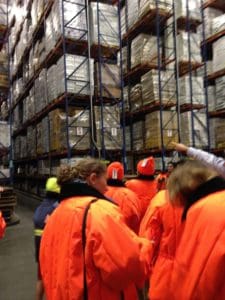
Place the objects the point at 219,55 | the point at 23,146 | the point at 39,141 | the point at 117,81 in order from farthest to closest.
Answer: the point at 23,146, the point at 39,141, the point at 219,55, the point at 117,81

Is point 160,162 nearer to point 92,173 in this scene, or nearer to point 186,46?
point 186,46

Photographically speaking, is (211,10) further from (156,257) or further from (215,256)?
(215,256)

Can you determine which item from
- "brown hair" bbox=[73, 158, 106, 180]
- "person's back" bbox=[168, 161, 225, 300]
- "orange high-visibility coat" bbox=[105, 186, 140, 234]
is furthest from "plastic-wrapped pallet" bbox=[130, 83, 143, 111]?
"person's back" bbox=[168, 161, 225, 300]

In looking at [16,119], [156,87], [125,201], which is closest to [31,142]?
[16,119]

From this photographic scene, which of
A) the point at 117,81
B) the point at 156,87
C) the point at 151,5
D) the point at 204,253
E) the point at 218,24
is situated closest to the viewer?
the point at 204,253

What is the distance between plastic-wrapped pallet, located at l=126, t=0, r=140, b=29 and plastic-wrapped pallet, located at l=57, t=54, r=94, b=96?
2.53 metres

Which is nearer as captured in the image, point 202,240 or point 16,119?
point 202,240

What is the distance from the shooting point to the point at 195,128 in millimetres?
11109

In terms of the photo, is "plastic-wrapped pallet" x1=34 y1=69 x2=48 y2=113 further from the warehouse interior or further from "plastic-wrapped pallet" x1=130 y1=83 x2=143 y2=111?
"plastic-wrapped pallet" x1=130 y1=83 x2=143 y2=111

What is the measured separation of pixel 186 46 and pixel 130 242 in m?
10.2

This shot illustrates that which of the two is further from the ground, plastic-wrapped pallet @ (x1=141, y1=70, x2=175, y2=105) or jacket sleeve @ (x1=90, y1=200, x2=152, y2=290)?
plastic-wrapped pallet @ (x1=141, y1=70, x2=175, y2=105)

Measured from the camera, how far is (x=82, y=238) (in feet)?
6.35

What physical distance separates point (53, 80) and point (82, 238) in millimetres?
8346

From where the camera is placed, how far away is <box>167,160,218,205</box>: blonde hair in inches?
69.7
